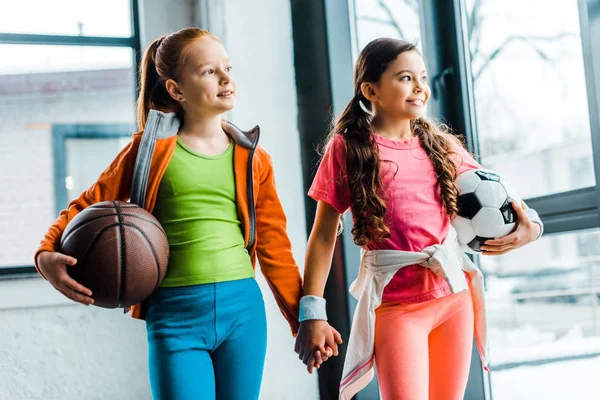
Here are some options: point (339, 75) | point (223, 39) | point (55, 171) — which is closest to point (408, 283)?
point (339, 75)

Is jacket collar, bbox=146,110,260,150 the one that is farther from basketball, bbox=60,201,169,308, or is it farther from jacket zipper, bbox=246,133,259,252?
basketball, bbox=60,201,169,308

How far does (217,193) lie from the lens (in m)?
1.81

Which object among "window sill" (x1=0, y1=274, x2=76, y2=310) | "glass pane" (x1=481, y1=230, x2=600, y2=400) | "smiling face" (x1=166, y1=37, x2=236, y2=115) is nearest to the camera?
"smiling face" (x1=166, y1=37, x2=236, y2=115)

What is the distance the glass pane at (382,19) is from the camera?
3.05 metres

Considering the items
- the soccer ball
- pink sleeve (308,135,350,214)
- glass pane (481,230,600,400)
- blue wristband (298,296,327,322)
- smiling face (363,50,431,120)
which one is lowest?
glass pane (481,230,600,400)

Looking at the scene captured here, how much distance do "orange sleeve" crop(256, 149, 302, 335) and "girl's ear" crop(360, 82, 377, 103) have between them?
33 centimetres

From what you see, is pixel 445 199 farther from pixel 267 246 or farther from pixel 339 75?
pixel 339 75

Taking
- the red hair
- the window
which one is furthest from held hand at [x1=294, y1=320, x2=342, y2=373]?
the window

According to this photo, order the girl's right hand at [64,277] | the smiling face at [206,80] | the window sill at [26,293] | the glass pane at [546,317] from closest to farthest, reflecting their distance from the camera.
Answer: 1. the girl's right hand at [64,277]
2. the smiling face at [206,80]
3. the glass pane at [546,317]
4. the window sill at [26,293]

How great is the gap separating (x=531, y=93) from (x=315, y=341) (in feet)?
4.50

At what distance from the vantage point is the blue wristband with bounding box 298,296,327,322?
175 cm

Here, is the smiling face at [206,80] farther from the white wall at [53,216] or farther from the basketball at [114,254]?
the white wall at [53,216]

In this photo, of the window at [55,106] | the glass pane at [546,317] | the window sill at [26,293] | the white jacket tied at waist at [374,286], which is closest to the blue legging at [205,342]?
the white jacket tied at waist at [374,286]

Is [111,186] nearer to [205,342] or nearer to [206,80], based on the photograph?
[206,80]
